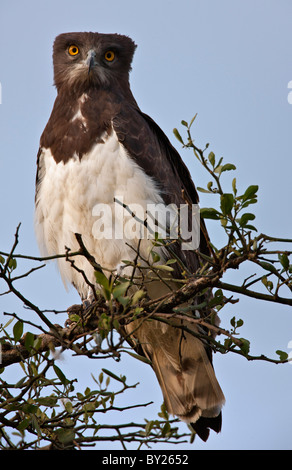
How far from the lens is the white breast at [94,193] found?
5.55 metres

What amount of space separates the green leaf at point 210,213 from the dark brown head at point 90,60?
2901mm

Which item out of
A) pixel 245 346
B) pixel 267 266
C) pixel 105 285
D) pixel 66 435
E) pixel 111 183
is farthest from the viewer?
pixel 111 183

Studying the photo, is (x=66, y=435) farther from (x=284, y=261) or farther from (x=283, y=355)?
(x=284, y=261)

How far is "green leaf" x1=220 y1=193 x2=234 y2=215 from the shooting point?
3.62 meters

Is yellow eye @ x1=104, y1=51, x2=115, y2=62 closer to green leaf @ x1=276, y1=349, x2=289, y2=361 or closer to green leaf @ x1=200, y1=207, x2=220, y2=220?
green leaf @ x1=200, y1=207, x2=220, y2=220

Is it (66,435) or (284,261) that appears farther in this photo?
(66,435)

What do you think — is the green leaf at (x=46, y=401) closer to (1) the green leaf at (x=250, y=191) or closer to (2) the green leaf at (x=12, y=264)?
(2) the green leaf at (x=12, y=264)

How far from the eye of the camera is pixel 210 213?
3699 mm

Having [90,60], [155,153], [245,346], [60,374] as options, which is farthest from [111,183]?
[245,346]

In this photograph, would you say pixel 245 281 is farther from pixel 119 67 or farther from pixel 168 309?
pixel 119 67

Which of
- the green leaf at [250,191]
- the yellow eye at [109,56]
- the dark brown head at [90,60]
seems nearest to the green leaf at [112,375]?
the green leaf at [250,191]

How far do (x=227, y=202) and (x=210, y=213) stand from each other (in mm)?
129

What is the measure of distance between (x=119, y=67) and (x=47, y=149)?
1211mm
